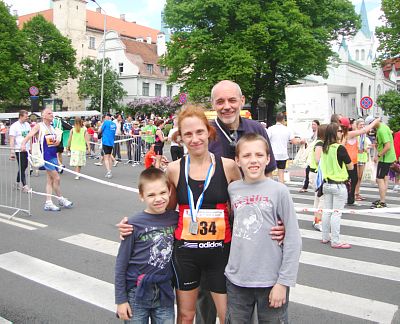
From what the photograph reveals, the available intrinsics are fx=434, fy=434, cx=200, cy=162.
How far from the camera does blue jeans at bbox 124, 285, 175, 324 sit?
2.81 metres

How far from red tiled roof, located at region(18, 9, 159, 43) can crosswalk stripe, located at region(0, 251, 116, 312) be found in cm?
7966

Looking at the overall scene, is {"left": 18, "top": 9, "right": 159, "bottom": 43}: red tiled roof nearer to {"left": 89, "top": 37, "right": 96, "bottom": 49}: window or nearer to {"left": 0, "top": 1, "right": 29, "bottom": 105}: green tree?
{"left": 89, "top": 37, "right": 96, "bottom": 49}: window

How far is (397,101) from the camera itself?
35562 millimetres

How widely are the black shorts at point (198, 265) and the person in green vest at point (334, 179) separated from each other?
13.5 feet

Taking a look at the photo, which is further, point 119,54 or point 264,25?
point 119,54

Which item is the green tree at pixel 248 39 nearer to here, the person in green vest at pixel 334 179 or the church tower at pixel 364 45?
the person in green vest at pixel 334 179

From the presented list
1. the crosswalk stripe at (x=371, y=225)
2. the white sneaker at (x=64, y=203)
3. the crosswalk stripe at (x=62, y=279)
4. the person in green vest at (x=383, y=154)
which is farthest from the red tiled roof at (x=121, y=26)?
the crosswalk stripe at (x=62, y=279)

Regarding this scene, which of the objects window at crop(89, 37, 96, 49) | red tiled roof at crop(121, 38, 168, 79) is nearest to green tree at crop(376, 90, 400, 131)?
red tiled roof at crop(121, 38, 168, 79)

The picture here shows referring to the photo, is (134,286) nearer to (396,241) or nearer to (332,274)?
(332,274)

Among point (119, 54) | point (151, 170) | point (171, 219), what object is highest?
point (119, 54)

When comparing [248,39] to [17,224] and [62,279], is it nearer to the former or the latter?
[17,224]

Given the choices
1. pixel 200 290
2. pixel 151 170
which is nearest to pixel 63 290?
pixel 200 290

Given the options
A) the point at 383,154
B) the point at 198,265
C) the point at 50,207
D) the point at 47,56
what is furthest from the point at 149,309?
the point at 47,56

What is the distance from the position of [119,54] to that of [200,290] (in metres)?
66.9
